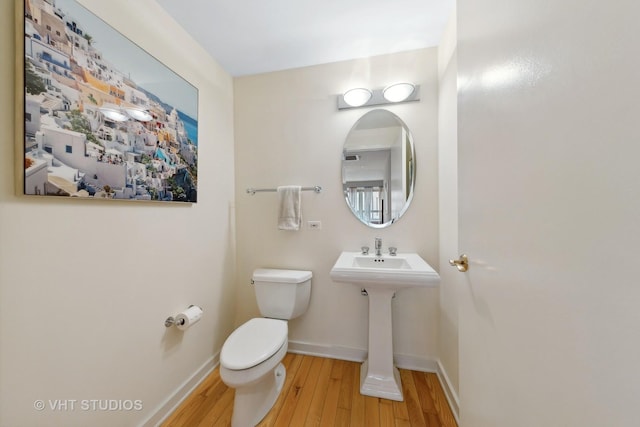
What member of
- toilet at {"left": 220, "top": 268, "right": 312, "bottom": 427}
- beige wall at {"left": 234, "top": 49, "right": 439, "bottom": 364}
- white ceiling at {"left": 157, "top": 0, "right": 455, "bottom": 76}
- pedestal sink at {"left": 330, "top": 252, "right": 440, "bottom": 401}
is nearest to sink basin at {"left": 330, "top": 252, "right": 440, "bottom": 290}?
pedestal sink at {"left": 330, "top": 252, "right": 440, "bottom": 401}

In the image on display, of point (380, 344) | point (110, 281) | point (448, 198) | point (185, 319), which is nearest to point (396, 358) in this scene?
point (380, 344)

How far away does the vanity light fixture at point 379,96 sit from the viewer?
1592 millimetres

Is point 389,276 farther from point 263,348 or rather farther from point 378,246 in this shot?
point 263,348

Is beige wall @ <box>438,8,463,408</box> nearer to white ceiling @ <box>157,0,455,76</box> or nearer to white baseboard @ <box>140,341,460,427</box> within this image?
white baseboard @ <box>140,341,460,427</box>

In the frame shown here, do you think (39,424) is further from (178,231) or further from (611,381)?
(611,381)

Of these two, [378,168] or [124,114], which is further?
[378,168]

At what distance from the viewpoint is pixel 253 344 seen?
4.11 feet

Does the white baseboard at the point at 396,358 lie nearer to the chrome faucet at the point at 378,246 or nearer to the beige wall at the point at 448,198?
the beige wall at the point at 448,198

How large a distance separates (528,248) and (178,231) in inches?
63.9

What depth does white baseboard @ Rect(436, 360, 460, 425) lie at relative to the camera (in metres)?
1.23

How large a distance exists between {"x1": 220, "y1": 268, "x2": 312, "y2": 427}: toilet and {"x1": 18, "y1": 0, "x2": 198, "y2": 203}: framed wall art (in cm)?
90

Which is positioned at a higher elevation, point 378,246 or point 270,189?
point 270,189

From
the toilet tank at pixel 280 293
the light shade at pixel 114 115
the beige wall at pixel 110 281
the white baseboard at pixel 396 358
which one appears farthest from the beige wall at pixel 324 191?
the light shade at pixel 114 115

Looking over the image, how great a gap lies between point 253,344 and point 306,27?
6.50 feet
